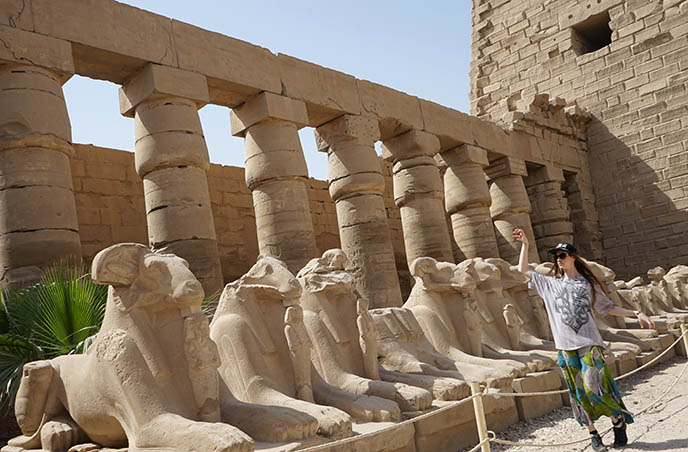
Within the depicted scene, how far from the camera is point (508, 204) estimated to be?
44.0 ft

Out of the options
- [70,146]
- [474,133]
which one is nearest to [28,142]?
[70,146]

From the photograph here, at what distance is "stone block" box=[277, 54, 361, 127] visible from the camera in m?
9.28

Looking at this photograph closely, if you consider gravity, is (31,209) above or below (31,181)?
below

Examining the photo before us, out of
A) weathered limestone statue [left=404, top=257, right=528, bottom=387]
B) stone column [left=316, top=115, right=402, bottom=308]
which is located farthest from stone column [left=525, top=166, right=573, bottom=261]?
weathered limestone statue [left=404, top=257, right=528, bottom=387]

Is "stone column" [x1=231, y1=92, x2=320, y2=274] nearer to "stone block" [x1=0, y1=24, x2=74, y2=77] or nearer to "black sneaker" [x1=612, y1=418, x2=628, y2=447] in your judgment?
"stone block" [x1=0, y1=24, x2=74, y2=77]

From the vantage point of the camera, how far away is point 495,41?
1714 cm

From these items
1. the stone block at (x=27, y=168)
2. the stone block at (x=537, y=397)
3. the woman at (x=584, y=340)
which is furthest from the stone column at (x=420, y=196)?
the woman at (x=584, y=340)

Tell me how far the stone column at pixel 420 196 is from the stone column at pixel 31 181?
602 cm

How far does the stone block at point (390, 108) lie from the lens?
10.4m

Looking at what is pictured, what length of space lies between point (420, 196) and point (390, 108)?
1591 millimetres

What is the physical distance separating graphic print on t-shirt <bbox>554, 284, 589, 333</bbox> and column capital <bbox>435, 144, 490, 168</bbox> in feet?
26.9

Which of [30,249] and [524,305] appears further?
[524,305]

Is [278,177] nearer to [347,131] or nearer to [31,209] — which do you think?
[347,131]

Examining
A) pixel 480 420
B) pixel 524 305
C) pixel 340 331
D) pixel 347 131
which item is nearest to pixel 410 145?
pixel 347 131
